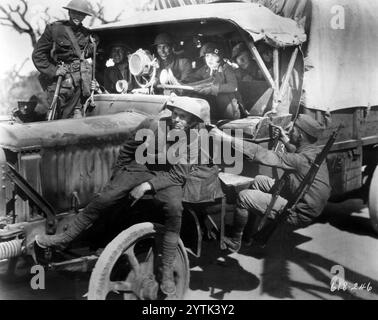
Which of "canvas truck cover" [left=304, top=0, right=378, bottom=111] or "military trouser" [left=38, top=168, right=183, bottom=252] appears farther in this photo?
"canvas truck cover" [left=304, top=0, right=378, bottom=111]

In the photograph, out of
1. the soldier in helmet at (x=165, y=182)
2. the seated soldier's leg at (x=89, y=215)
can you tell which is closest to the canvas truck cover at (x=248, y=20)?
the soldier in helmet at (x=165, y=182)

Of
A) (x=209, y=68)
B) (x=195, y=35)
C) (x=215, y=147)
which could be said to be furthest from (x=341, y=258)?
(x=195, y=35)

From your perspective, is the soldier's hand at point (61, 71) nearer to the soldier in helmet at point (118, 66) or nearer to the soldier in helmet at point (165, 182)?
the soldier in helmet at point (118, 66)

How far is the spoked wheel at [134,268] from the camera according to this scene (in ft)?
10.3

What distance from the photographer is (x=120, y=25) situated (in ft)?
17.0

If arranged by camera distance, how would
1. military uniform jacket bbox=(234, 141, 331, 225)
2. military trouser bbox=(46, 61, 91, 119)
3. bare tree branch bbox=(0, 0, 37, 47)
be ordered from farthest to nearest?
bare tree branch bbox=(0, 0, 37, 47) < military trouser bbox=(46, 61, 91, 119) < military uniform jacket bbox=(234, 141, 331, 225)

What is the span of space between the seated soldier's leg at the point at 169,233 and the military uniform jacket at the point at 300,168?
860 mm

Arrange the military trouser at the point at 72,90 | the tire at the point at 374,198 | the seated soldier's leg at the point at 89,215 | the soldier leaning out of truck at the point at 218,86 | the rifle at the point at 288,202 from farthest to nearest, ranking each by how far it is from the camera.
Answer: the tire at the point at 374,198 < the military trouser at the point at 72,90 < the soldier leaning out of truck at the point at 218,86 < the rifle at the point at 288,202 < the seated soldier's leg at the point at 89,215

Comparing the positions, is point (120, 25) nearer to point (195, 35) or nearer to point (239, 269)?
point (195, 35)

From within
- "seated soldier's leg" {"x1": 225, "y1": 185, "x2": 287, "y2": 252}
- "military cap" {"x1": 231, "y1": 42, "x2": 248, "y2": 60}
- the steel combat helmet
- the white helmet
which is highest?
the steel combat helmet

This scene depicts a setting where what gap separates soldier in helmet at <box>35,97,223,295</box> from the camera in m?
3.27

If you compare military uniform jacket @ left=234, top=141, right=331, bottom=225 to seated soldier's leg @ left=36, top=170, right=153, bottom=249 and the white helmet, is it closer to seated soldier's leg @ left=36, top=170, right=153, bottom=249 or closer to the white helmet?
the white helmet

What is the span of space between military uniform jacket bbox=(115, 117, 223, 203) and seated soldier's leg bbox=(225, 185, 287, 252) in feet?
0.87

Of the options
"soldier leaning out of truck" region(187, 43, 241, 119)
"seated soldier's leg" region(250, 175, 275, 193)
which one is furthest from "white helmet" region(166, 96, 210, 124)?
"soldier leaning out of truck" region(187, 43, 241, 119)
